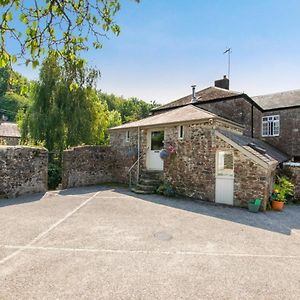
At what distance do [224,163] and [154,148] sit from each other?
4184 mm

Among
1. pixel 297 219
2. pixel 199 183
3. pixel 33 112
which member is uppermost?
pixel 33 112

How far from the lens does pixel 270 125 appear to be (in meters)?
18.6

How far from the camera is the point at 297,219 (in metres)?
7.86

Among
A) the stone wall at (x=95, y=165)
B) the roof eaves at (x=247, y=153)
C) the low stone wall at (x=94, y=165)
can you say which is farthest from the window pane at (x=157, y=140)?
the roof eaves at (x=247, y=153)

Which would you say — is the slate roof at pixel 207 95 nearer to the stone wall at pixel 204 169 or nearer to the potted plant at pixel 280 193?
the stone wall at pixel 204 169

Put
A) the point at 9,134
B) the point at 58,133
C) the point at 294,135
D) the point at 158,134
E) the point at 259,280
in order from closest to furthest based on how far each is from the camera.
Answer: the point at 259,280
the point at 158,134
the point at 58,133
the point at 294,135
the point at 9,134

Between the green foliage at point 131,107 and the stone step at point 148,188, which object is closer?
the stone step at point 148,188

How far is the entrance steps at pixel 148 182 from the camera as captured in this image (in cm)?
1124

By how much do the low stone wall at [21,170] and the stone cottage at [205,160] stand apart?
5.02 metres

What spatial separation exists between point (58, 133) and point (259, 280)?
15219mm

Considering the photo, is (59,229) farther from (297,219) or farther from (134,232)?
(297,219)

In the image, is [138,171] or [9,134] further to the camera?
[9,134]

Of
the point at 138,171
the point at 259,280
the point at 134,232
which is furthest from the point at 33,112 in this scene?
the point at 259,280

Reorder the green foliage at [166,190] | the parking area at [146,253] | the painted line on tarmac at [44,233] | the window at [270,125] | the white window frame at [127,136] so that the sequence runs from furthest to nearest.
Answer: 1. the window at [270,125]
2. the white window frame at [127,136]
3. the green foliage at [166,190]
4. the painted line on tarmac at [44,233]
5. the parking area at [146,253]
